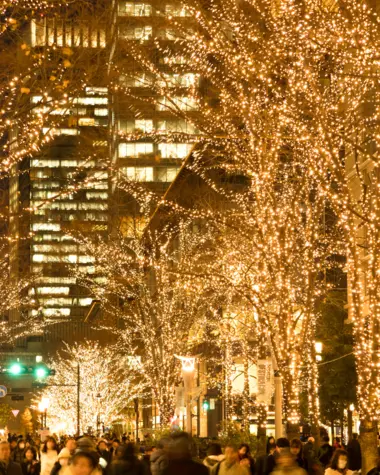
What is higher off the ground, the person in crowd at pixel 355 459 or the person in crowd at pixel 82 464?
the person in crowd at pixel 82 464

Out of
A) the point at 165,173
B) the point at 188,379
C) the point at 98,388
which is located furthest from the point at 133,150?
the point at 188,379

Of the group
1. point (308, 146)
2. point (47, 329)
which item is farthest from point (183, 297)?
point (47, 329)

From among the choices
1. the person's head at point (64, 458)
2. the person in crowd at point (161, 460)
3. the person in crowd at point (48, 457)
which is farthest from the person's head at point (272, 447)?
the person in crowd at point (161, 460)

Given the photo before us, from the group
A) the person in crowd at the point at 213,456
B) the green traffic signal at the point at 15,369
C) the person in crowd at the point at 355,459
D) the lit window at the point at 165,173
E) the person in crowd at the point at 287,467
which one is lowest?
the person in crowd at the point at 355,459

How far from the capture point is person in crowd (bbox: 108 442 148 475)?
9477mm

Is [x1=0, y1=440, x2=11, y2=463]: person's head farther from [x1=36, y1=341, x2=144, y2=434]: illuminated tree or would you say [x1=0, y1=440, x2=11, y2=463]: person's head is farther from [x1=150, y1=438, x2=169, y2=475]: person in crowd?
[x1=36, y1=341, x2=144, y2=434]: illuminated tree

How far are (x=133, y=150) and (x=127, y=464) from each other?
9777cm

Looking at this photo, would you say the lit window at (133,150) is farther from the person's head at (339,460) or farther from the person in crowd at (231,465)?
the person in crowd at (231,465)

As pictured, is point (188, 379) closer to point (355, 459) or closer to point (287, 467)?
point (355, 459)

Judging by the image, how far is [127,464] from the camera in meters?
9.50

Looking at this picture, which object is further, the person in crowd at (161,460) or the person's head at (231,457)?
the person's head at (231,457)

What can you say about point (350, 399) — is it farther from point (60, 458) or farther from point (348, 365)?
point (60, 458)

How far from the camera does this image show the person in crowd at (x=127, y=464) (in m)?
9.48

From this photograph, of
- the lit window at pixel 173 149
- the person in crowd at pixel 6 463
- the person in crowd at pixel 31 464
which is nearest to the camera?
the person in crowd at pixel 6 463
